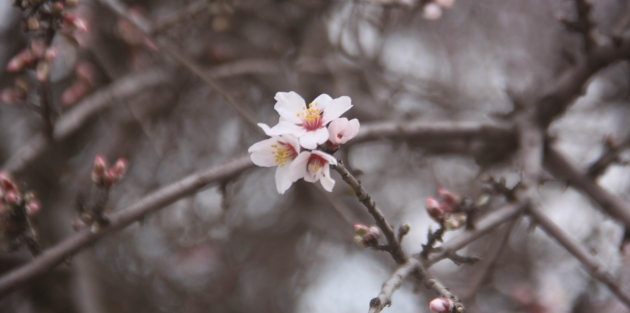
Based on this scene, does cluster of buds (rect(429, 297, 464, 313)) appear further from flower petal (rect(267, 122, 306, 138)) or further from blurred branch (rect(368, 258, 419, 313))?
flower petal (rect(267, 122, 306, 138))

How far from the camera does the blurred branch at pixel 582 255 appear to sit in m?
1.76

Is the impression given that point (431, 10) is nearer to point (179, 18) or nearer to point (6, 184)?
point (179, 18)

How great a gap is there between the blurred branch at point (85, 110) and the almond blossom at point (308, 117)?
1.65 m

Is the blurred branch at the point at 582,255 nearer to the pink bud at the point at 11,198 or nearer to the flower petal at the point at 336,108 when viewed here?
the flower petal at the point at 336,108

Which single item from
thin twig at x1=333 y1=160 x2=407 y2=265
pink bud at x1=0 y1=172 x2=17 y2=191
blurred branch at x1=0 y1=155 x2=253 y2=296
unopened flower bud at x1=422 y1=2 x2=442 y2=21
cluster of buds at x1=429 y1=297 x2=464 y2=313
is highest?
unopened flower bud at x1=422 y1=2 x2=442 y2=21

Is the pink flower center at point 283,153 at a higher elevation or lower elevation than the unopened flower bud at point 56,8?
lower

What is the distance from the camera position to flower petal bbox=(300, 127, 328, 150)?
1149 mm

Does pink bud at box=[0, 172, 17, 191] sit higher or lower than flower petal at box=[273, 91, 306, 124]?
higher

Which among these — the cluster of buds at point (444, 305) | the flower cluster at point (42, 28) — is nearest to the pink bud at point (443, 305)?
the cluster of buds at point (444, 305)

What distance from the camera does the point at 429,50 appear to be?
5.59m

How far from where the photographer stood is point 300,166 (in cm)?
126

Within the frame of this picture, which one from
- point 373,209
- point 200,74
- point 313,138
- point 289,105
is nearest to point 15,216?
point 200,74

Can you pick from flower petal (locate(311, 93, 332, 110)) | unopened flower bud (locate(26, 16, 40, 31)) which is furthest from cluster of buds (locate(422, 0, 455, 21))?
unopened flower bud (locate(26, 16, 40, 31))

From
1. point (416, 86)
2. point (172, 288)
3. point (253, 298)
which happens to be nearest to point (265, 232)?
point (253, 298)
